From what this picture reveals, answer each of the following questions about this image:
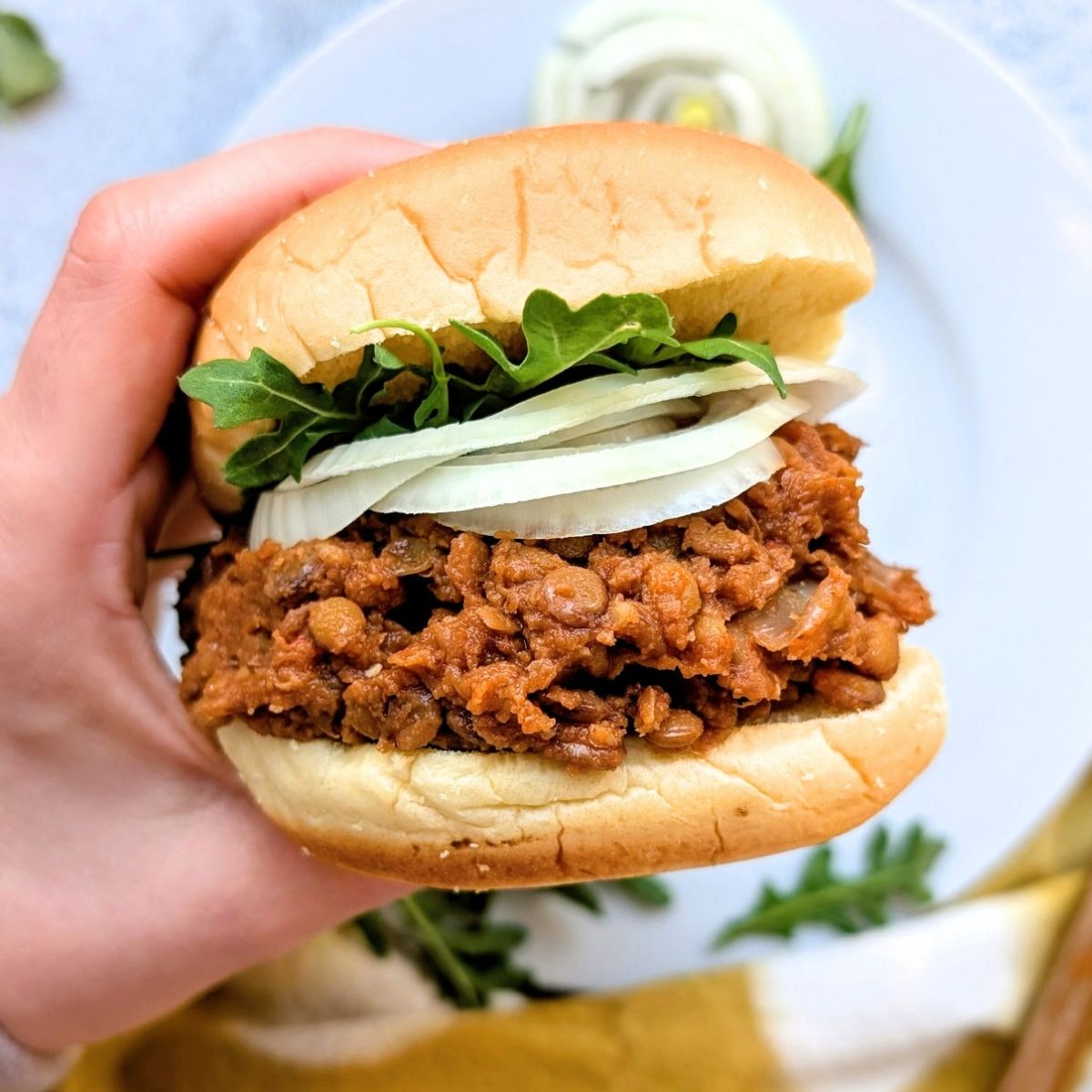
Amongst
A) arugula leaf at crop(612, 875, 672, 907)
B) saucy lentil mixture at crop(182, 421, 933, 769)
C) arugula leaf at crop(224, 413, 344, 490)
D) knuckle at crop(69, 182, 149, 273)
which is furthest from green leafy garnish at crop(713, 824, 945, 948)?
knuckle at crop(69, 182, 149, 273)

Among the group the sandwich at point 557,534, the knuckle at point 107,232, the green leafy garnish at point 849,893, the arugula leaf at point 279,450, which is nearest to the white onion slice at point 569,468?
the sandwich at point 557,534

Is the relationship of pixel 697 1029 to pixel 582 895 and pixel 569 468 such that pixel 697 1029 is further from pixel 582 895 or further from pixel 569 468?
pixel 569 468

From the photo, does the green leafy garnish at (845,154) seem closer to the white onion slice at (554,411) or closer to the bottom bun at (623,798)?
the white onion slice at (554,411)

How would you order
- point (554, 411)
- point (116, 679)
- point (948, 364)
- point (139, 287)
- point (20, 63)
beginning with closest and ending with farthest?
1. point (554, 411)
2. point (139, 287)
3. point (116, 679)
4. point (948, 364)
5. point (20, 63)

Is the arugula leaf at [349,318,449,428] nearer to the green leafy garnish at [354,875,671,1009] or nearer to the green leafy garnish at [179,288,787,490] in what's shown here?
the green leafy garnish at [179,288,787,490]

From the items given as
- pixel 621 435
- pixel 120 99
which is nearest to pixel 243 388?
pixel 621 435

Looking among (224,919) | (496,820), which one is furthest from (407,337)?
(224,919)
